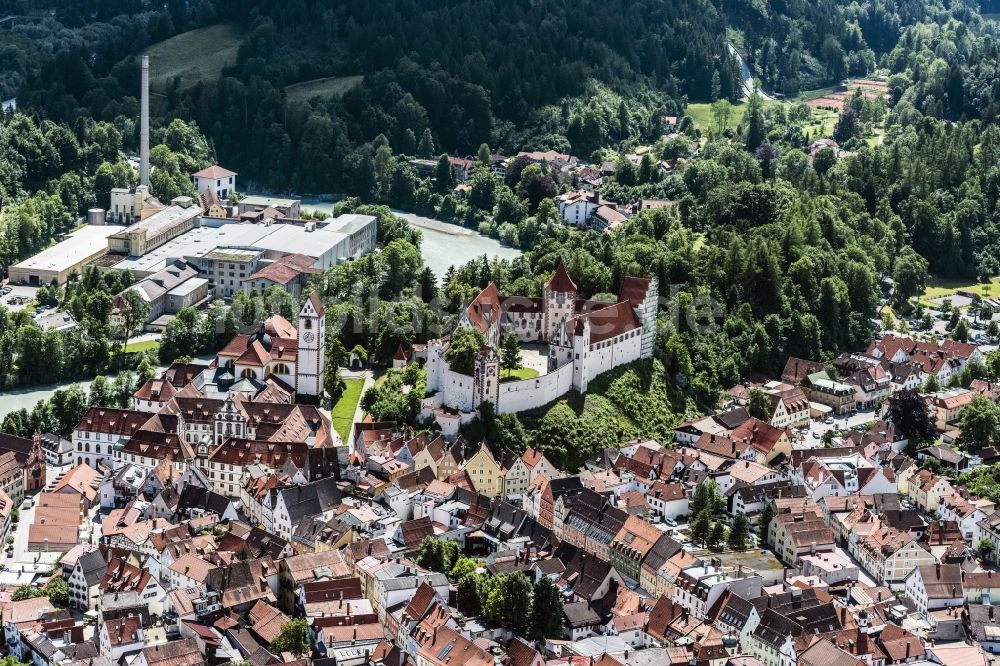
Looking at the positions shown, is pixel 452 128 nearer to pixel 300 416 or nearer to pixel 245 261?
pixel 245 261

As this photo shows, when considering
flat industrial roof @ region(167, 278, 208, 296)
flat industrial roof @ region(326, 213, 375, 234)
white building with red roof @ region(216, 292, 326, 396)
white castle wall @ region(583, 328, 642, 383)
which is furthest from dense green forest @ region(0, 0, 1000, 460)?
flat industrial roof @ region(167, 278, 208, 296)

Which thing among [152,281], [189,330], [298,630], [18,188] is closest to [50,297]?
[152,281]

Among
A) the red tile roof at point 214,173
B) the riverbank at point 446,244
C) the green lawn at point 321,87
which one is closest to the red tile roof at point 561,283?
the riverbank at point 446,244

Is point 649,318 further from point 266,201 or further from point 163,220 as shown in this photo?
point 266,201

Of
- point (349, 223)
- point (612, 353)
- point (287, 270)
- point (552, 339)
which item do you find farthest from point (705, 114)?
point (552, 339)

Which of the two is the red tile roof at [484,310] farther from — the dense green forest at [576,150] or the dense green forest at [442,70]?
the dense green forest at [442,70]

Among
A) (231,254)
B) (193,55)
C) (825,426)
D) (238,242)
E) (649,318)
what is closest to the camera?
(649,318)

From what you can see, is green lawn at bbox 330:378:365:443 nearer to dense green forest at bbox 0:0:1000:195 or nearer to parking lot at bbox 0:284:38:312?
parking lot at bbox 0:284:38:312
